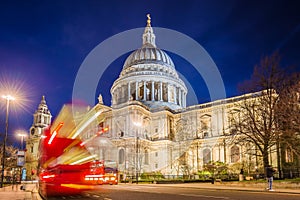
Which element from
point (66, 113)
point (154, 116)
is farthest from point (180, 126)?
point (66, 113)

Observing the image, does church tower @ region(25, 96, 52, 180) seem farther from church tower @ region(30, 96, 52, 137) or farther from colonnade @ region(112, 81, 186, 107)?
colonnade @ region(112, 81, 186, 107)

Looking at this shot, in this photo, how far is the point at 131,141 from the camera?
63188mm

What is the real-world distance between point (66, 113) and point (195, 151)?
1696 inches

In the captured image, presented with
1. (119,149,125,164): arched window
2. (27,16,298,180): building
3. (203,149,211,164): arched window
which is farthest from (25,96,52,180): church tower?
(203,149,211,164): arched window

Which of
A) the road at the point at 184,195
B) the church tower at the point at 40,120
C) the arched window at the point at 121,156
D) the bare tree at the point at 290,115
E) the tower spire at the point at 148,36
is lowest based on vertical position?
the road at the point at 184,195

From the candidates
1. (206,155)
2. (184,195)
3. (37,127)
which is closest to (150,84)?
(206,155)

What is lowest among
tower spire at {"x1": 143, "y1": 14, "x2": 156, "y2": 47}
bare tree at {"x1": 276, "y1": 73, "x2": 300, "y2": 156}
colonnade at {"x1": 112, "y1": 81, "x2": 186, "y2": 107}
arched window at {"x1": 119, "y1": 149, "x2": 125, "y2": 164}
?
arched window at {"x1": 119, "y1": 149, "x2": 125, "y2": 164}

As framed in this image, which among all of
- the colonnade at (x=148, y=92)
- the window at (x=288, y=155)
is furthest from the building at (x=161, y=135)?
the window at (x=288, y=155)

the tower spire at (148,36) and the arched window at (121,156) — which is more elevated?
the tower spire at (148,36)

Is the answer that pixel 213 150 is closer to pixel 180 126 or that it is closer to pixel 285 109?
pixel 180 126

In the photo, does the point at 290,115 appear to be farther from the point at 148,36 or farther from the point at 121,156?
the point at 148,36

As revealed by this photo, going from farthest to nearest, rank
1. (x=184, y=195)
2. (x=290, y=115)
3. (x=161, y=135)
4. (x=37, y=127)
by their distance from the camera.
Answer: (x=37, y=127) → (x=161, y=135) → (x=290, y=115) → (x=184, y=195)

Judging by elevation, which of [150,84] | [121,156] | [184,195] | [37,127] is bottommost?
[184,195]

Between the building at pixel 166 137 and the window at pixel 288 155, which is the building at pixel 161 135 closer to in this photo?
the building at pixel 166 137
